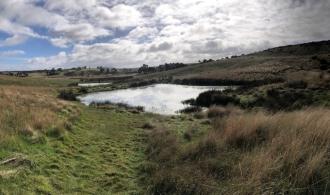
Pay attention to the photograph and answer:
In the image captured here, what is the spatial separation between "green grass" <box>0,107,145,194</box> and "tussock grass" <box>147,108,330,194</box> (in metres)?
0.94

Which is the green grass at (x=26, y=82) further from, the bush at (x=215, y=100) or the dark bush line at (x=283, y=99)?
the dark bush line at (x=283, y=99)

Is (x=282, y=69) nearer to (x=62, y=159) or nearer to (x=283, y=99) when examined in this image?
(x=283, y=99)

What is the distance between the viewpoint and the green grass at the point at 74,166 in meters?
6.86

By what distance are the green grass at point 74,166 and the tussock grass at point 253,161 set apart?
0.94 meters

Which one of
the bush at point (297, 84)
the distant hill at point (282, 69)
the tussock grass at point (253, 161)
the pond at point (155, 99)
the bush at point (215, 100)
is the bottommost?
the pond at point (155, 99)

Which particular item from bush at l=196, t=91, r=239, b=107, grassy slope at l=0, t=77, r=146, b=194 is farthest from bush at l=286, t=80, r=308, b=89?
grassy slope at l=0, t=77, r=146, b=194

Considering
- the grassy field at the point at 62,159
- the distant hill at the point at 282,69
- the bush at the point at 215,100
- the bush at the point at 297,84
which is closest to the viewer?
the grassy field at the point at 62,159

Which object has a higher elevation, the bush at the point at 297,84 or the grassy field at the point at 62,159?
the bush at the point at 297,84

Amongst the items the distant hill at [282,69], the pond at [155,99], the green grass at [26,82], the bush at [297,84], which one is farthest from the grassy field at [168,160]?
the green grass at [26,82]

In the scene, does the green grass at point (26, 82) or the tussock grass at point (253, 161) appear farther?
the green grass at point (26, 82)

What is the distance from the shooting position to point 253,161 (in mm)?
6496

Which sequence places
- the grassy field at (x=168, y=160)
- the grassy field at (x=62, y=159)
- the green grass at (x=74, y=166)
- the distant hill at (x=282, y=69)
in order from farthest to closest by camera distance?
1. the distant hill at (x=282, y=69)
2. the grassy field at (x=62, y=159)
3. the green grass at (x=74, y=166)
4. the grassy field at (x=168, y=160)

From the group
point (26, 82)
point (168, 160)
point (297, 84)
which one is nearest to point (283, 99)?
point (297, 84)

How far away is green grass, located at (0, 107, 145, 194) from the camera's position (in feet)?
22.5
